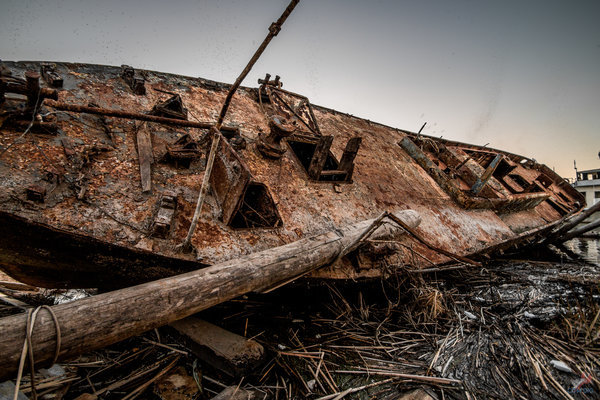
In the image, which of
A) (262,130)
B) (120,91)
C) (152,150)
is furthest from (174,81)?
(152,150)

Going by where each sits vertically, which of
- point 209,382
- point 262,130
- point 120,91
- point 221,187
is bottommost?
point 209,382

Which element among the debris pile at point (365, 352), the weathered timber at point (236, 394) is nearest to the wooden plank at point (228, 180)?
the debris pile at point (365, 352)

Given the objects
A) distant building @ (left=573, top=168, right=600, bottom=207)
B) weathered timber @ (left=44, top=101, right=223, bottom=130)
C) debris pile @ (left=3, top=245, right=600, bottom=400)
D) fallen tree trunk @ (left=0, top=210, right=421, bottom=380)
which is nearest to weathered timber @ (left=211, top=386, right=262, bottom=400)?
debris pile @ (left=3, top=245, right=600, bottom=400)

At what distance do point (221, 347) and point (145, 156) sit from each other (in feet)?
5.90

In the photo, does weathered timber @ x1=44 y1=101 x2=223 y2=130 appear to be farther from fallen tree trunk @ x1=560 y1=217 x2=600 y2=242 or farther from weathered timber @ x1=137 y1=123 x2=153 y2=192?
fallen tree trunk @ x1=560 y1=217 x2=600 y2=242

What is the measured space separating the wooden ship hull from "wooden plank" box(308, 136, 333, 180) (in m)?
0.02

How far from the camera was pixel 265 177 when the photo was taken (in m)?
3.05

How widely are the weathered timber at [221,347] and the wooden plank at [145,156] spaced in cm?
120

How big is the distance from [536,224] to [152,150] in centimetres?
791

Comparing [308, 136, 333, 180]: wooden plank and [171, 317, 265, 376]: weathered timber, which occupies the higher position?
[308, 136, 333, 180]: wooden plank

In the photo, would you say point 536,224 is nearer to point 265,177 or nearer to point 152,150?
point 265,177

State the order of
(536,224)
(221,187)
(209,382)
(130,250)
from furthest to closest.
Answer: (536,224), (221,187), (209,382), (130,250)

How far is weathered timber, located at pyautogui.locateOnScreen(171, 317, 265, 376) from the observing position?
189cm

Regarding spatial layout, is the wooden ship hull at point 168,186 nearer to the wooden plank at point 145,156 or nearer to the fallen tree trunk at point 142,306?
the wooden plank at point 145,156
